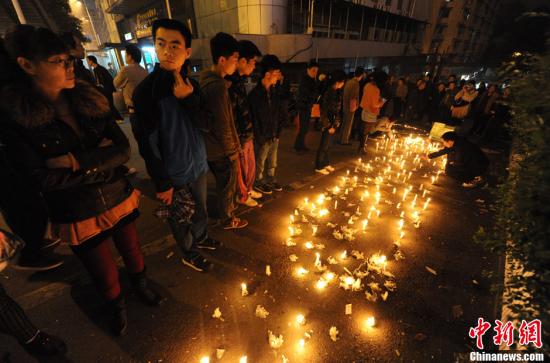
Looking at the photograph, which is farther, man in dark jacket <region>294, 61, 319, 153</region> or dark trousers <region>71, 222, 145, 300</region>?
man in dark jacket <region>294, 61, 319, 153</region>

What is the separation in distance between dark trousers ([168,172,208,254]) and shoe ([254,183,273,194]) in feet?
6.89

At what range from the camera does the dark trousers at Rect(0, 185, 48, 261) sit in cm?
298

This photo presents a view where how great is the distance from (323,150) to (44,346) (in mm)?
5891

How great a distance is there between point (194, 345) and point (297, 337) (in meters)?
1.06

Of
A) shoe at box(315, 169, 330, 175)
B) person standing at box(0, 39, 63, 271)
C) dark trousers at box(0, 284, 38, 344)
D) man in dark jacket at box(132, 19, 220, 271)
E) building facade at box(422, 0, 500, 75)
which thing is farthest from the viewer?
building facade at box(422, 0, 500, 75)

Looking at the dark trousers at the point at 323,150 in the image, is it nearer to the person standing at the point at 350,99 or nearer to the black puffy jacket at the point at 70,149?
the person standing at the point at 350,99

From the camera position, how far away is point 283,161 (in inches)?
285

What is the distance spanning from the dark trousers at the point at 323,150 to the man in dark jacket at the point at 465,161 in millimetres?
2791

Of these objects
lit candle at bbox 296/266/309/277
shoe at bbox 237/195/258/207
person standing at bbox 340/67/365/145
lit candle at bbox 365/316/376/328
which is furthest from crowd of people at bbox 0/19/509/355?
person standing at bbox 340/67/365/145

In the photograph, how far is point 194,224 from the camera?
3.34 meters

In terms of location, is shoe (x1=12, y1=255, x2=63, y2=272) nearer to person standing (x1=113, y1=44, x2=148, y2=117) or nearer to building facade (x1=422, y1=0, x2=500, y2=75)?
person standing (x1=113, y1=44, x2=148, y2=117)

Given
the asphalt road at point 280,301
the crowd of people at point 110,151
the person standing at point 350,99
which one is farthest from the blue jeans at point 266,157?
the person standing at point 350,99

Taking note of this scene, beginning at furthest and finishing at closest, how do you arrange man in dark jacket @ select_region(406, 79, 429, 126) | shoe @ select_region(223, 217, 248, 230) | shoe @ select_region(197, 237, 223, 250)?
man in dark jacket @ select_region(406, 79, 429, 126)
shoe @ select_region(223, 217, 248, 230)
shoe @ select_region(197, 237, 223, 250)

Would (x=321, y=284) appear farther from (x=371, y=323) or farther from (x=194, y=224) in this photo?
(x=194, y=224)
